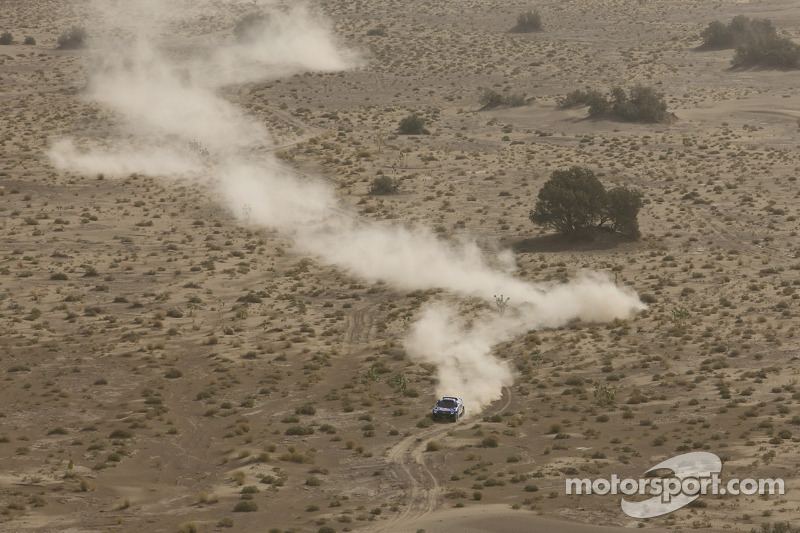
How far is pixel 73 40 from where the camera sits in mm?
134750

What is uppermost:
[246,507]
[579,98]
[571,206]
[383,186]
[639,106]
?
[579,98]

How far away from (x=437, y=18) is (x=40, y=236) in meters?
86.4

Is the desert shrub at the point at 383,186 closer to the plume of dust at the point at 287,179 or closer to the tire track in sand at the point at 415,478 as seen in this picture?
the plume of dust at the point at 287,179

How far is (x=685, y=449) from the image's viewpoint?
40.1 metres

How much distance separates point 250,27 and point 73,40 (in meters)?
20.9

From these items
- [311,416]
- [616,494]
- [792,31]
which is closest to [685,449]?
[616,494]

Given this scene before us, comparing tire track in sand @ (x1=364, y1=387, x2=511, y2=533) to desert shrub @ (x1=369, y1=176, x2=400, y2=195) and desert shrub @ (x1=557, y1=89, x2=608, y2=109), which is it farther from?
desert shrub @ (x1=557, y1=89, x2=608, y2=109)

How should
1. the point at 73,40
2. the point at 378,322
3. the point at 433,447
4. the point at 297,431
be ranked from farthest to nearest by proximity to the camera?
the point at 73,40, the point at 378,322, the point at 297,431, the point at 433,447

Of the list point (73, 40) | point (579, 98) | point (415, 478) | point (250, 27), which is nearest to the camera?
point (415, 478)

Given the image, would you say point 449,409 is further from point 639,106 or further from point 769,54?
point 769,54

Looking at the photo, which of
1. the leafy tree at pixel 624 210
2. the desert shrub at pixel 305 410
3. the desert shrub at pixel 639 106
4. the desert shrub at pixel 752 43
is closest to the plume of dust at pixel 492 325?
the desert shrub at pixel 305 410

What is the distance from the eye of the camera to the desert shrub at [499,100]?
109 m

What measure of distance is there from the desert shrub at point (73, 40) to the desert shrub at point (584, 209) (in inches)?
3178

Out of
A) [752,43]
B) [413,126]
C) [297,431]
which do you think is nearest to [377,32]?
[413,126]
